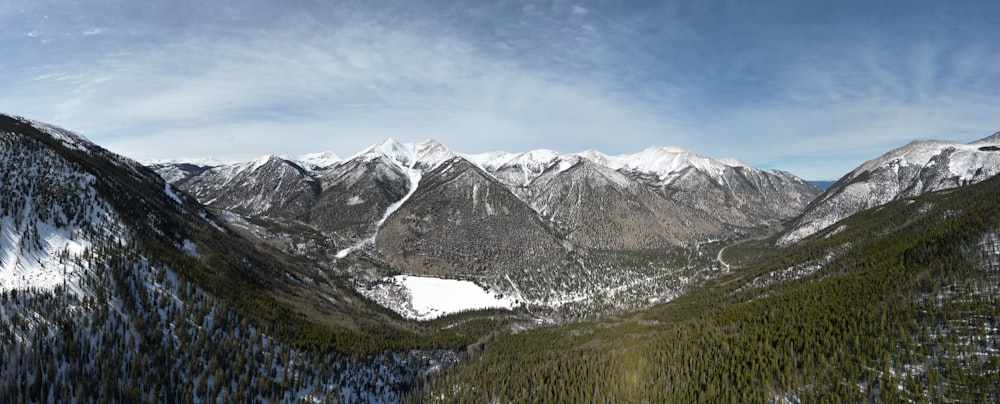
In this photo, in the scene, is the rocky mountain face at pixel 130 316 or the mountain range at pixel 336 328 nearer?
the rocky mountain face at pixel 130 316

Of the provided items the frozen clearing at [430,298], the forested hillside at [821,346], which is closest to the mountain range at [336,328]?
the forested hillside at [821,346]

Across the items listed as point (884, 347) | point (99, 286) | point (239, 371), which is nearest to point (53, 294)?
point (99, 286)

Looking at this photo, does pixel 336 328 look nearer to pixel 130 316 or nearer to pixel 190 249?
pixel 190 249

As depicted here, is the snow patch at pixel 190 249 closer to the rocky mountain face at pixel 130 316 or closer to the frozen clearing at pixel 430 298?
the rocky mountain face at pixel 130 316

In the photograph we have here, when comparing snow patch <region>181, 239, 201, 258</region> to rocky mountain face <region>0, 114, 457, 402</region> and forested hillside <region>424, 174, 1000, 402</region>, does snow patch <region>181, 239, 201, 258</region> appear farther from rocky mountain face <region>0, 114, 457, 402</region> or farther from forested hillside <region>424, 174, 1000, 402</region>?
forested hillside <region>424, 174, 1000, 402</region>

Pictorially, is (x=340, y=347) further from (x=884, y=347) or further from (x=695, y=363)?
(x=884, y=347)

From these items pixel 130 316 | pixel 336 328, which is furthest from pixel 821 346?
pixel 130 316

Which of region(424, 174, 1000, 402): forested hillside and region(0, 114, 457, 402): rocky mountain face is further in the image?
region(424, 174, 1000, 402): forested hillside

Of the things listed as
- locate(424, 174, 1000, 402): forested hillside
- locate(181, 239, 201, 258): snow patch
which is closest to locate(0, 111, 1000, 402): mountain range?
locate(424, 174, 1000, 402): forested hillside
